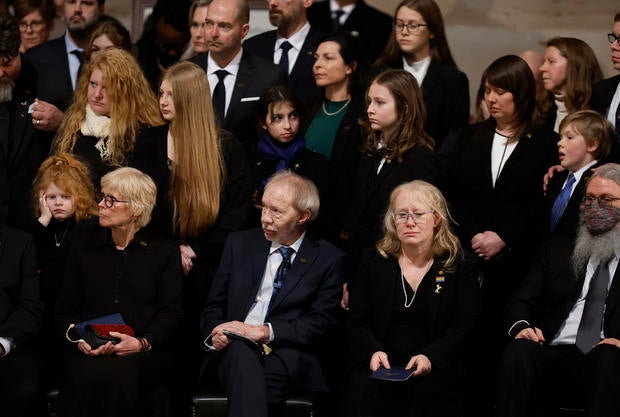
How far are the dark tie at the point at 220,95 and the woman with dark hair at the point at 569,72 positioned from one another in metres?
1.84

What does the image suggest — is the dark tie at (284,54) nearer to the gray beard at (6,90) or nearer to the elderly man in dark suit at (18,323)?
the gray beard at (6,90)

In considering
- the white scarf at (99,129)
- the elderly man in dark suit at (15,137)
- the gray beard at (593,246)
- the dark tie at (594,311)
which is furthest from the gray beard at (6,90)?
the dark tie at (594,311)

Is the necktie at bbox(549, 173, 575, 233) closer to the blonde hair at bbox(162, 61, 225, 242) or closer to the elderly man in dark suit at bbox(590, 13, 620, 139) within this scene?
the elderly man in dark suit at bbox(590, 13, 620, 139)

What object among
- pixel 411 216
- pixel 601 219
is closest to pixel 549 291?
pixel 601 219

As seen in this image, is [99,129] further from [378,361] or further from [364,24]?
[364,24]

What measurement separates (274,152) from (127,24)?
2.77 m

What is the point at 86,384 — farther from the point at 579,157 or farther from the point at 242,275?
the point at 579,157

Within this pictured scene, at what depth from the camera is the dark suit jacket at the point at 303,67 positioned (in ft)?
22.6

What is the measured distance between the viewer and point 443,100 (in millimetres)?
6570

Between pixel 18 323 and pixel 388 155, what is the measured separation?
2059mm

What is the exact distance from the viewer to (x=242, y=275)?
18.6ft

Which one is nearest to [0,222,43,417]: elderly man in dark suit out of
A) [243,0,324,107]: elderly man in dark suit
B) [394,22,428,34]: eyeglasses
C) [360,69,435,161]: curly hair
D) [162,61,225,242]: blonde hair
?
[162,61,225,242]: blonde hair

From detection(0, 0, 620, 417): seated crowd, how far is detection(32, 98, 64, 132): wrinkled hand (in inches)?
0.7

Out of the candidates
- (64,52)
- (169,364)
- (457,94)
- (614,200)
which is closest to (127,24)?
(64,52)
